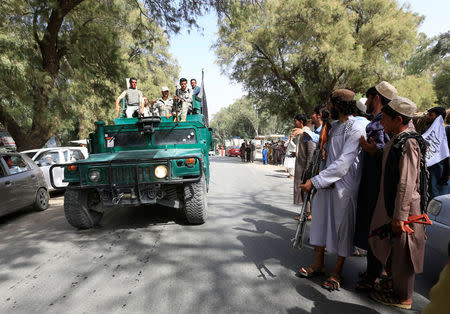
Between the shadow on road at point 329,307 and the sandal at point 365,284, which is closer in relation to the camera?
the shadow on road at point 329,307

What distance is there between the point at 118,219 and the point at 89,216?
2.75 ft

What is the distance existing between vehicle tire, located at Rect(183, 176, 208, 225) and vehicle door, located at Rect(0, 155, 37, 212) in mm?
3673

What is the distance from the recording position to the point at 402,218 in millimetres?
2330

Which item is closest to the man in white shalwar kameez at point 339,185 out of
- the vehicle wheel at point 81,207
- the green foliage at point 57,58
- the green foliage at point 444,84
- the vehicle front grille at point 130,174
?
the vehicle front grille at point 130,174

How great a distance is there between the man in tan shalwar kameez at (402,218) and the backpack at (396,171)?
0.03 m

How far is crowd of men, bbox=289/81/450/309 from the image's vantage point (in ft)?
7.85

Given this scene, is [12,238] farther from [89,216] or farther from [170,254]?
[170,254]

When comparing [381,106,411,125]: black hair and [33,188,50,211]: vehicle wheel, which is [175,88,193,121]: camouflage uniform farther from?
[381,106,411,125]: black hair

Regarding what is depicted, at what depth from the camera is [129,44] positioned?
59.0ft

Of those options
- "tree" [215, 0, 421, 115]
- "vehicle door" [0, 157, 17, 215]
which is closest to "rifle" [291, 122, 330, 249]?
"vehicle door" [0, 157, 17, 215]

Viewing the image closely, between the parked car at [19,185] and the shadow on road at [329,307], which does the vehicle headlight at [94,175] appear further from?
the shadow on road at [329,307]

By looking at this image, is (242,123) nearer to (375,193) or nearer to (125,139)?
(125,139)

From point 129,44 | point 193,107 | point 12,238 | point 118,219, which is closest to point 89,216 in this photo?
point 118,219

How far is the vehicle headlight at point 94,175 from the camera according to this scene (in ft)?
14.9
